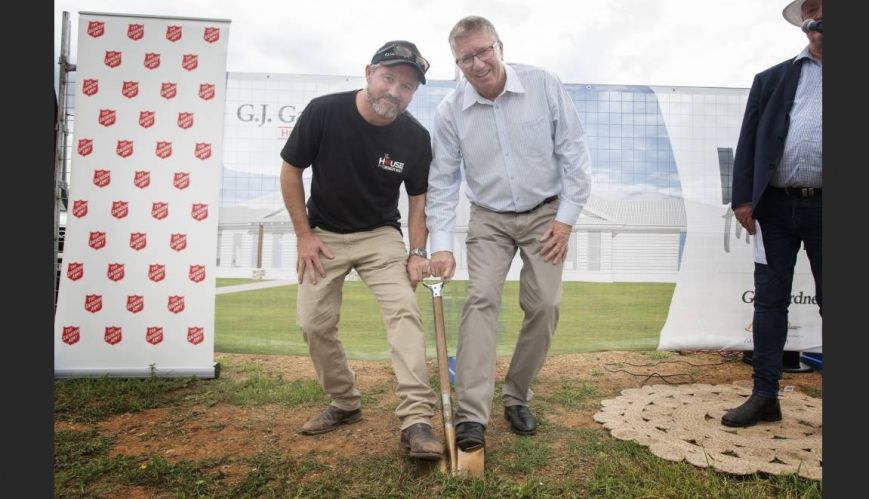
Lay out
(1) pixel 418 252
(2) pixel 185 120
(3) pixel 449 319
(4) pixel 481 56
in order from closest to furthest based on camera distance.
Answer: (4) pixel 481 56 < (1) pixel 418 252 < (2) pixel 185 120 < (3) pixel 449 319

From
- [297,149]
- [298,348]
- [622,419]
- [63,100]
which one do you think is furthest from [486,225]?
[63,100]

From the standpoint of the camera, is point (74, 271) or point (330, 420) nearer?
point (330, 420)

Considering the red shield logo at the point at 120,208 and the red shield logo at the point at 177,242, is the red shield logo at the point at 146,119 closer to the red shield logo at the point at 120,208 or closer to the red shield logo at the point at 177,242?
the red shield logo at the point at 120,208

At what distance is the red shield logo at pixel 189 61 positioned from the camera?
3971 millimetres

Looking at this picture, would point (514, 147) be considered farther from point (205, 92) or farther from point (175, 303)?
point (175, 303)

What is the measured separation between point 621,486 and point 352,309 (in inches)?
111

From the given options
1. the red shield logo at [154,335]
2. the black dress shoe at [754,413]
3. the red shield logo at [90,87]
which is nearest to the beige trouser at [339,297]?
the red shield logo at [154,335]

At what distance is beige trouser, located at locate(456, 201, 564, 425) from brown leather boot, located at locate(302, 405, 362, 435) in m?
0.78

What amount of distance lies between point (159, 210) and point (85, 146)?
2.24 ft

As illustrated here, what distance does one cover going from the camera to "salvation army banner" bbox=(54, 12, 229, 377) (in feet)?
12.7

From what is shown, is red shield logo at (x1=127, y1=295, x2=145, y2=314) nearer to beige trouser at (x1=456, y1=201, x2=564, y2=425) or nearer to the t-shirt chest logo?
the t-shirt chest logo

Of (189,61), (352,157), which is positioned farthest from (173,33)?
(352,157)

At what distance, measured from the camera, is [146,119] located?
3943 mm

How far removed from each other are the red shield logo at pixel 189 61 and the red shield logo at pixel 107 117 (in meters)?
0.61
